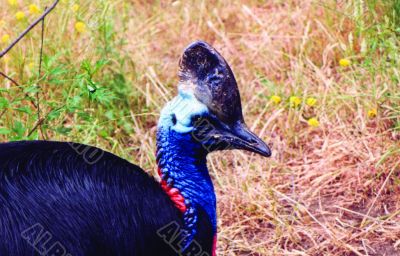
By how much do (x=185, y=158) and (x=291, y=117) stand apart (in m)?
1.72

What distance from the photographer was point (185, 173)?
10.6 feet

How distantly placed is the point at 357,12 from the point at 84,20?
1374 mm

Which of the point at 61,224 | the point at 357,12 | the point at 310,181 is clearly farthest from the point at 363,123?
the point at 61,224

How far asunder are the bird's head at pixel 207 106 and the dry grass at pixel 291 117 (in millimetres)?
1038

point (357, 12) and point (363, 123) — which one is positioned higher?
point (357, 12)

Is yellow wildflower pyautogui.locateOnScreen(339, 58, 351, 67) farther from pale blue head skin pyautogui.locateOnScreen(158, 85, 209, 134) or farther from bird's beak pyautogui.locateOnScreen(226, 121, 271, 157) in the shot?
pale blue head skin pyautogui.locateOnScreen(158, 85, 209, 134)

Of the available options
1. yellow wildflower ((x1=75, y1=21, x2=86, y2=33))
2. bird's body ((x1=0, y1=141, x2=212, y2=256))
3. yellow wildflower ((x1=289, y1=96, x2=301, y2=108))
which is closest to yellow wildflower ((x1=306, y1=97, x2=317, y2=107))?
yellow wildflower ((x1=289, y1=96, x2=301, y2=108))

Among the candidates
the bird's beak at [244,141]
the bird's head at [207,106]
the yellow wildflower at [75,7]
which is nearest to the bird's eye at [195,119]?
the bird's head at [207,106]

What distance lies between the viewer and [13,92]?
4680 millimetres

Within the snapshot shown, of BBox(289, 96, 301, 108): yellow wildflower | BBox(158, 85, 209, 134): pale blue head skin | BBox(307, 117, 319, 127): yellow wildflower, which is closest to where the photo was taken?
BBox(158, 85, 209, 134): pale blue head skin

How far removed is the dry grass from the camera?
4.32 meters

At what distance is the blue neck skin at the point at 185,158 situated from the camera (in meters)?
3.20

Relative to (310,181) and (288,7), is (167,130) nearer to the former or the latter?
(310,181)

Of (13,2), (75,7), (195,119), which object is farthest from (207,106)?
(13,2)
